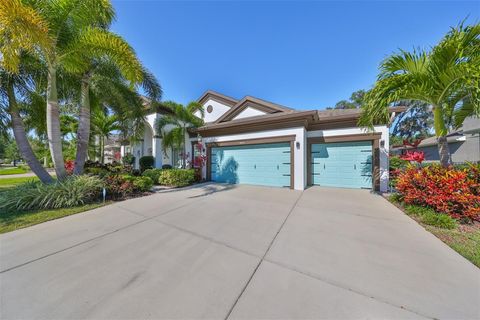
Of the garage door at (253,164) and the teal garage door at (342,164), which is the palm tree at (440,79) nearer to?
the teal garage door at (342,164)

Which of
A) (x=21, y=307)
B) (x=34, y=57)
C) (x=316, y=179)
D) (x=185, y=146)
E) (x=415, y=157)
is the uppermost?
(x=34, y=57)

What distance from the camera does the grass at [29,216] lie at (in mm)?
4543

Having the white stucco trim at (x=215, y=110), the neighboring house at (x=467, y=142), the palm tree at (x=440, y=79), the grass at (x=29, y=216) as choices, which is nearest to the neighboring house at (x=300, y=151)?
the palm tree at (x=440, y=79)

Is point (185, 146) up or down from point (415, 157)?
up

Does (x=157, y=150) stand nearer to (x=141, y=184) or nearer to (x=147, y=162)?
(x=147, y=162)

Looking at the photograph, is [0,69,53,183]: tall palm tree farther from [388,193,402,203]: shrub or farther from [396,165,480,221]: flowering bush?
[388,193,402,203]: shrub

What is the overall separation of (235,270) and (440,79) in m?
6.95

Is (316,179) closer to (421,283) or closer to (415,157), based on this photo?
(415,157)

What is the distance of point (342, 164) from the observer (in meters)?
9.04

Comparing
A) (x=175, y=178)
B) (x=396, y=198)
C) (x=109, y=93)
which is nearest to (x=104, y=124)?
(x=109, y=93)

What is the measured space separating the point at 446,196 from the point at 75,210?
10.5 metres

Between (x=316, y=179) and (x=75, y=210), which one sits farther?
(x=316, y=179)

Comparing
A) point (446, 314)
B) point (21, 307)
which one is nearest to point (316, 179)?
point (446, 314)

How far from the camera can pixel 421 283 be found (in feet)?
7.73
